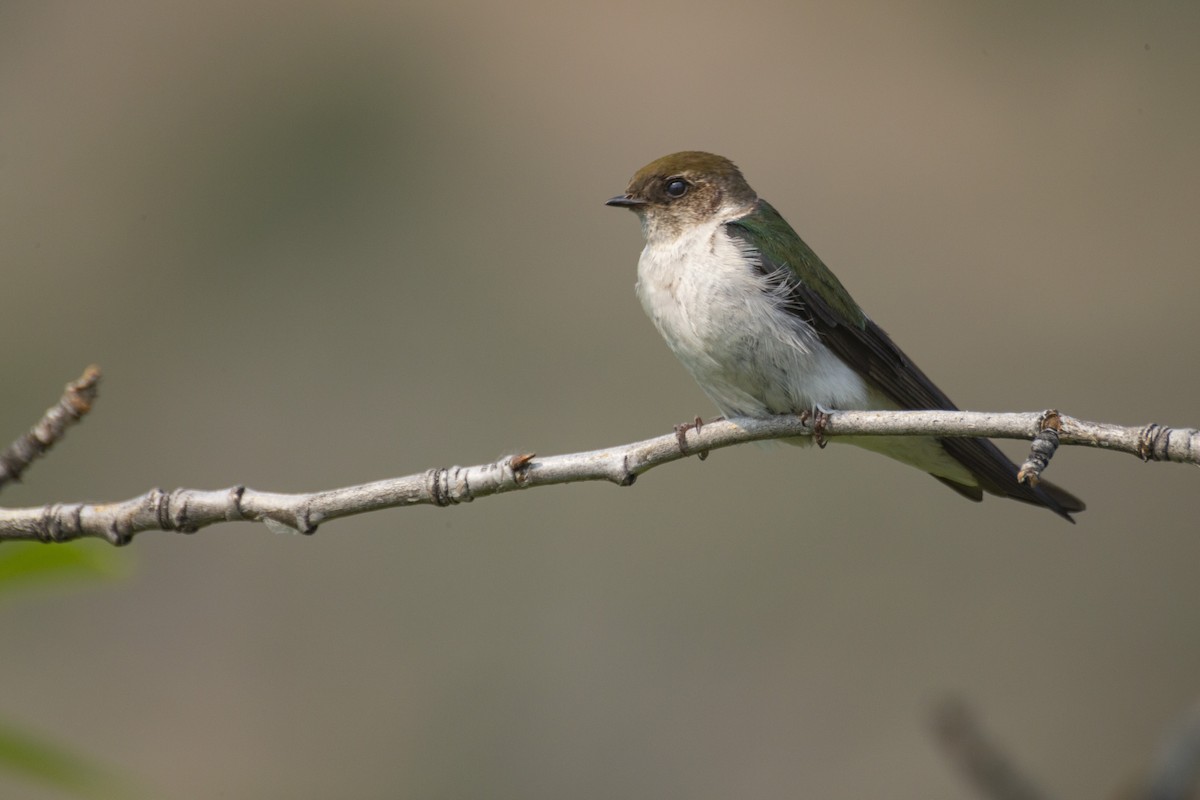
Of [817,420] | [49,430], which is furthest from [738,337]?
[49,430]

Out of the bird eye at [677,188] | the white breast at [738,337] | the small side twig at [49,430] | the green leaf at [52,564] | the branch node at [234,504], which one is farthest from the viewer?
the bird eye at [677,188]

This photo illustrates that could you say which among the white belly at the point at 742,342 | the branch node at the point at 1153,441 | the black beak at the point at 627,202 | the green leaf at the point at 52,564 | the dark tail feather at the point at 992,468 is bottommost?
the branch node at the point at 1153,441

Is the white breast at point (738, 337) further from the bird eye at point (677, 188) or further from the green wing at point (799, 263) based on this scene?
the bird eye at point (677, 188)

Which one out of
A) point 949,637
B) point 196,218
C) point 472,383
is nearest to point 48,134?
point 196,218

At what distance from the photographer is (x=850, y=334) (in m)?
3.68

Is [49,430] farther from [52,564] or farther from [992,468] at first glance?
[992,468]

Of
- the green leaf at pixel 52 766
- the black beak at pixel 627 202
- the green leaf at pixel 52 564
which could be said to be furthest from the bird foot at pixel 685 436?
the green leaf at pixel 52 766

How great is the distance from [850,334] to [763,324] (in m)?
0.41

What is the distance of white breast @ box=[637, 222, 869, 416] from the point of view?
337 centimetres

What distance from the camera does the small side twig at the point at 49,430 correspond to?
7.14ft

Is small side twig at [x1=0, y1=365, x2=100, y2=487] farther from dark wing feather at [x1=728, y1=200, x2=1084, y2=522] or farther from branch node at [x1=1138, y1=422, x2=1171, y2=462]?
dark wing feather at [x1=728, y1=200, x2=1084, y2=522]

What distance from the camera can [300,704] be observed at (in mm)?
6539

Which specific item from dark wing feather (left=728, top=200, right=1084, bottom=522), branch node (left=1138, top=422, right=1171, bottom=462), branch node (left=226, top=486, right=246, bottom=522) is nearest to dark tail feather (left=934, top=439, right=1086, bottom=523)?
dark wing feather (left=728, top=200, right=1084, bottom=522)

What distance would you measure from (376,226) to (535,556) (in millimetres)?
3251
